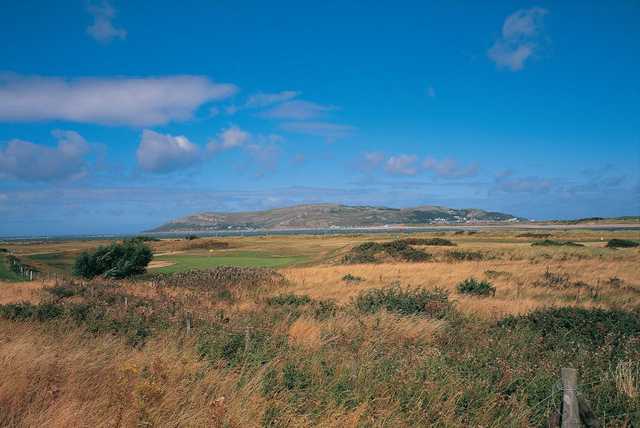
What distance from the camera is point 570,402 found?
3.89 m

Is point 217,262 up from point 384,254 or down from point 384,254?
down

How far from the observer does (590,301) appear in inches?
601

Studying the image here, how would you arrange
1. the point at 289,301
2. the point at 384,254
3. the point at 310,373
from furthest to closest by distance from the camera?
the point at 384,254 < the point at 289,301 < the point at 310,373

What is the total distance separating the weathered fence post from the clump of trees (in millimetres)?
25654

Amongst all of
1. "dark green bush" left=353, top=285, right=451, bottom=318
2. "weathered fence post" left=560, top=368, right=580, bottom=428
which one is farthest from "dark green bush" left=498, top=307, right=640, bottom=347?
"weathered fence post" left=560, top=368, right=580, bottom=428

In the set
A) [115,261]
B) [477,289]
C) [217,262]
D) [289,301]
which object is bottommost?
[217,262]

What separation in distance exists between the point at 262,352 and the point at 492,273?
20566 mm

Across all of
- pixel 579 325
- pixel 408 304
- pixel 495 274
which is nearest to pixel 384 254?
pixel 495 274

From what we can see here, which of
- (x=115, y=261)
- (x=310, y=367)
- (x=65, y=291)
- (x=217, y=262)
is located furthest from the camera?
(x=217, y=262)

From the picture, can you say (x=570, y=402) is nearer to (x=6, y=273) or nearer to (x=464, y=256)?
(x=464, y=256)

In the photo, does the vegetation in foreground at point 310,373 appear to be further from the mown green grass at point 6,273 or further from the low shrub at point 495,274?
the mown green grass at point 6,273

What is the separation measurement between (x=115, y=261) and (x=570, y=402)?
27654mm

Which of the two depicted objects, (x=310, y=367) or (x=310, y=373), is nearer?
(x=310, y=373)

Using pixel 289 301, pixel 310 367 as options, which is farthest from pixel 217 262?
pixel 310 367
